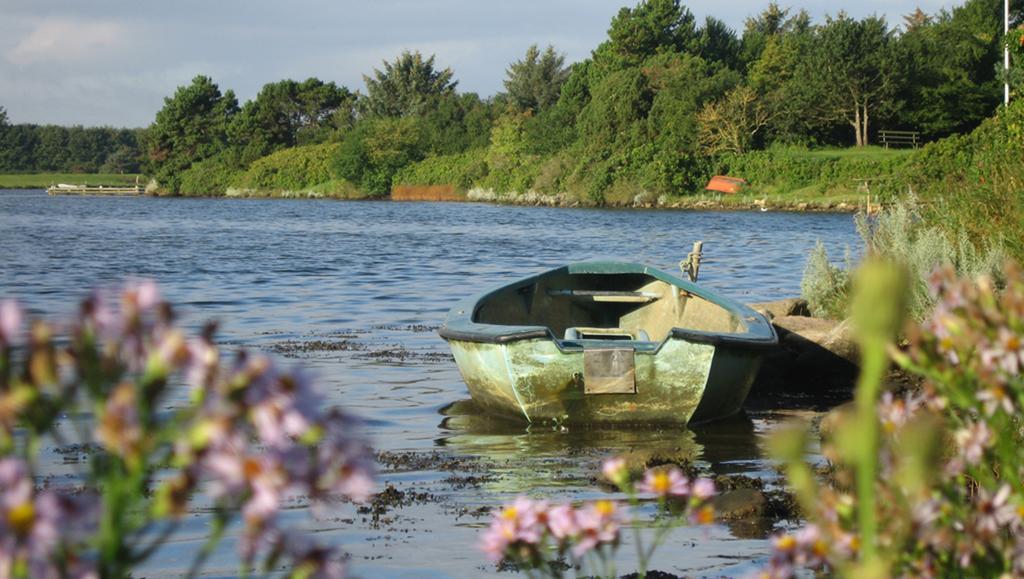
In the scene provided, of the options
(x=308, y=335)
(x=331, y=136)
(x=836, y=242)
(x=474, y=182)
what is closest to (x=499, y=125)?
(x=474, y=182)

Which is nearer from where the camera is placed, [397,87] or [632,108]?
[632,108]

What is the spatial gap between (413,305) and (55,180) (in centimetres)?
11161

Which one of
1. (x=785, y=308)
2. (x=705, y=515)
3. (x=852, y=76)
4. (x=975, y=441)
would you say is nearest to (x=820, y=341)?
(x=785, y=308)

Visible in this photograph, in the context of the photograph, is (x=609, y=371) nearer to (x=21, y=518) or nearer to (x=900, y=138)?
(x=21, y=518)

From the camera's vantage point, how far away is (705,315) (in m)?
11.3

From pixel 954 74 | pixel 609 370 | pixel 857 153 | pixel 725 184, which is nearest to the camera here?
pixel 609 370

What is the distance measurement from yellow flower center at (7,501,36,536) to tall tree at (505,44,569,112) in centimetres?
9252

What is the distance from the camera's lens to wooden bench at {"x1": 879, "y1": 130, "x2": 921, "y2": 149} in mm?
64250

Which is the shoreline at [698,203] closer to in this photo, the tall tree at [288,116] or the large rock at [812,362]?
the tall tree at [288,116]

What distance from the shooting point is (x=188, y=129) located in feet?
342

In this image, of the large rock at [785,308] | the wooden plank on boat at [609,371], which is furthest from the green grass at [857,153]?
the wooden plank on boat at [609,371]

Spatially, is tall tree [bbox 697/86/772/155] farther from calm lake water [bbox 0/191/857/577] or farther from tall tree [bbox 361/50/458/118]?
tall tree [bbox 361/50/458/118]

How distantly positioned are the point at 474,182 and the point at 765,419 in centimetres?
6961

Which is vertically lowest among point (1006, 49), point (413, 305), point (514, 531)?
point (413, 305)
